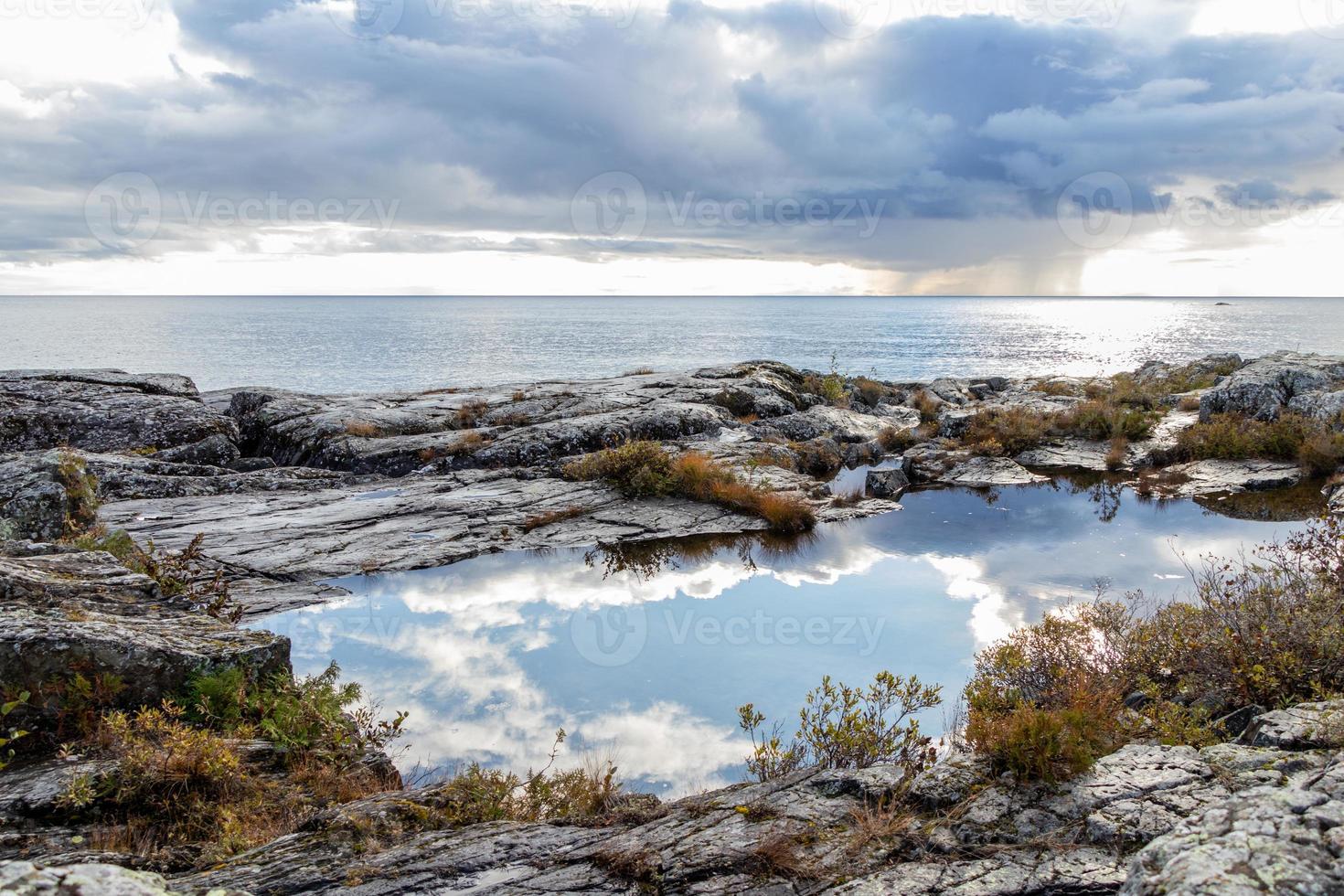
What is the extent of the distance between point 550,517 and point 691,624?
617cm

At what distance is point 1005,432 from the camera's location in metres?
24.9

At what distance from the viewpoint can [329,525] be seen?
1591cm

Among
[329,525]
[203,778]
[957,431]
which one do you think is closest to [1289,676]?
[203,778]

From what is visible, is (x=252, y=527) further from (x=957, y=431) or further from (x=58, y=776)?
(x=957, y=431)

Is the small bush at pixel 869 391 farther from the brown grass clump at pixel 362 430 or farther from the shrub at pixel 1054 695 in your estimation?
the shrub at pixel 1054 695

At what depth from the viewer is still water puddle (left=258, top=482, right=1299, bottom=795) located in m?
8.94

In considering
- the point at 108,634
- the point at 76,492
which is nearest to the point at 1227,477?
the point at 108,634

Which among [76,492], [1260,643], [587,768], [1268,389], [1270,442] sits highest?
[1268,389]

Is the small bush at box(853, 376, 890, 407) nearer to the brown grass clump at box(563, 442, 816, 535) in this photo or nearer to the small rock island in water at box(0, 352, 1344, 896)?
the brown grass clump at box(563, 442, 816, 535)

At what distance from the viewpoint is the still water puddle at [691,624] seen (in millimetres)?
8938

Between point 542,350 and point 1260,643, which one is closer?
point 1260,643

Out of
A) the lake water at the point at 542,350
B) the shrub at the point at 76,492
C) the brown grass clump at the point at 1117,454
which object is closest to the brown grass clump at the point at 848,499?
the brown grass clump at the point at 1117,454

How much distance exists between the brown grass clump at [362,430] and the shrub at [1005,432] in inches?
777

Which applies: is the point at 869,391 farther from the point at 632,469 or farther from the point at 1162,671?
the point at 1162,671
